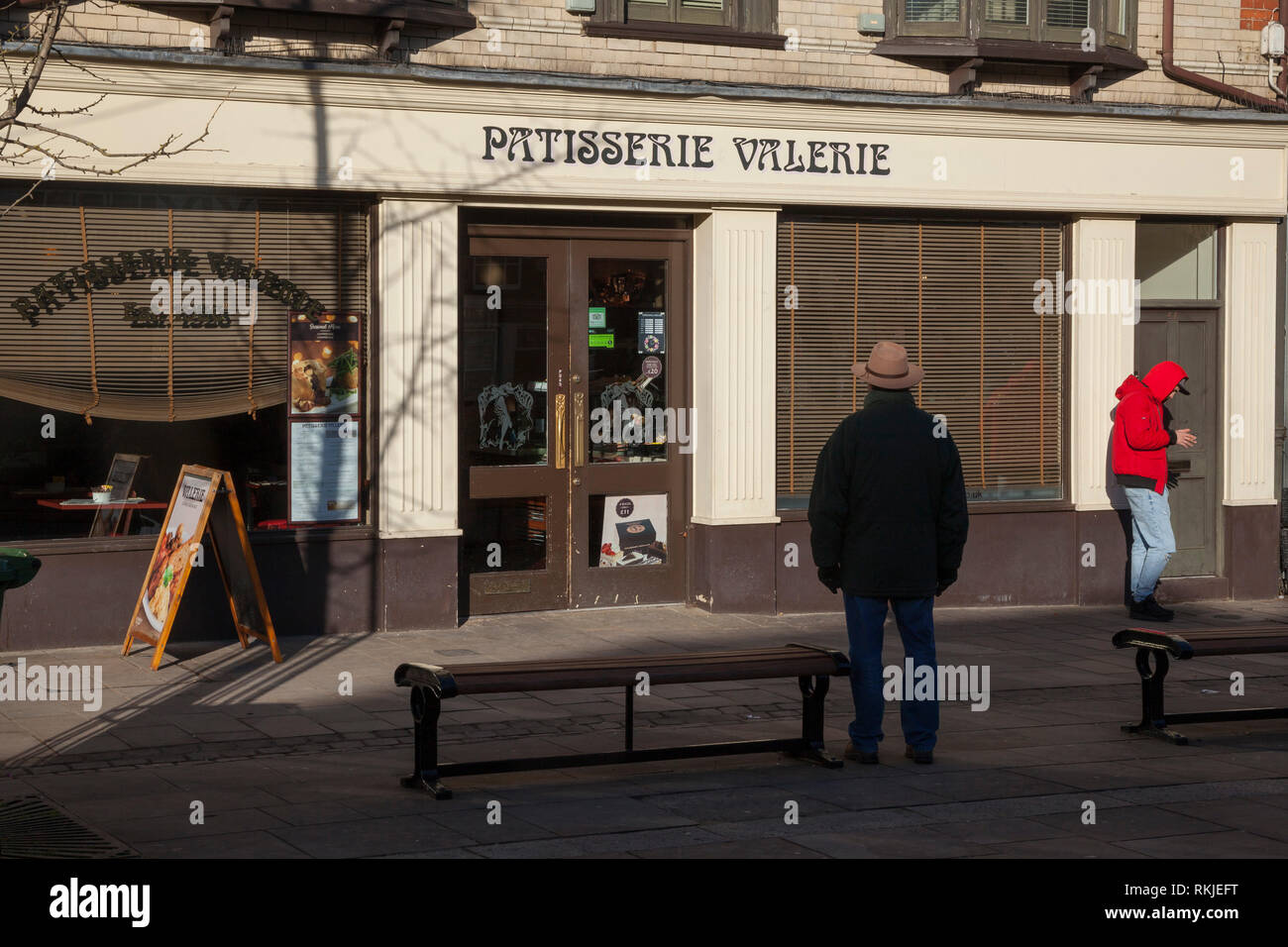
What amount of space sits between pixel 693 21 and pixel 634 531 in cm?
377

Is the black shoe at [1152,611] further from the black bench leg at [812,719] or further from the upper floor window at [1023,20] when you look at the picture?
the black bench leg at [812,719]

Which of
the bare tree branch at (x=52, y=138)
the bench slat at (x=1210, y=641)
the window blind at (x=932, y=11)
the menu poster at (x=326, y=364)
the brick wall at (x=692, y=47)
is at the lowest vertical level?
the bench slat at (x=1210, y=641)

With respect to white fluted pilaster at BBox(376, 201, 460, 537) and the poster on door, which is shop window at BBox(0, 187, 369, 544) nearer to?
white fluted pilaster at BBox(376, 201, 460, 537)

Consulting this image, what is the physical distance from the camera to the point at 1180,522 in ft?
→ 43.5

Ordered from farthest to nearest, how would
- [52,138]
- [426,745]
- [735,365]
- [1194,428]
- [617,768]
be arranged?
[1194,428]
[735,365]
[52,138]
[617,768]
[426,745]

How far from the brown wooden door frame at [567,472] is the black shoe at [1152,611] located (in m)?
3.68

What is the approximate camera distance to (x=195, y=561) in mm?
9844

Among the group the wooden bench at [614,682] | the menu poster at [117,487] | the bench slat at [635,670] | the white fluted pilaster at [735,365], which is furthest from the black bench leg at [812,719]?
the menu poster at [117,487]

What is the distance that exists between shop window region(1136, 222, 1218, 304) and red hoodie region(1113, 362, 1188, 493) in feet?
4.18

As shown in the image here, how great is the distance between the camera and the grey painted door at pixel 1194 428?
1312 cm

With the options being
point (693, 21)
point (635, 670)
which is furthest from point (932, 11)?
point (635, 670)

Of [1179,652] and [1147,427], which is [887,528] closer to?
[1179,652]
